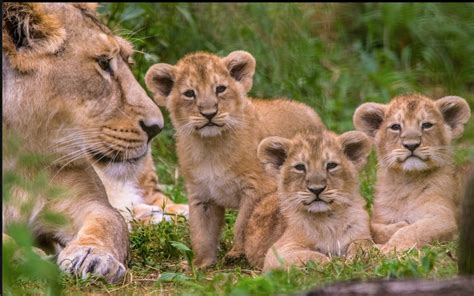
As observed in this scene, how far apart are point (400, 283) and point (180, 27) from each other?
6.61 m

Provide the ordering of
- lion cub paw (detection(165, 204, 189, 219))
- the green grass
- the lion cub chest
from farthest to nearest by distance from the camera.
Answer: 1. the green grass
2. lion cub paw (detection(165, 204, 189, 219))
3. the lion cub chest

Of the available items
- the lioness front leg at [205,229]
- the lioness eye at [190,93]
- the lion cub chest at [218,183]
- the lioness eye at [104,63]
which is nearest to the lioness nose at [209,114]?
the lioness eye at [190,93]

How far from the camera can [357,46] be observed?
11578 millimetres

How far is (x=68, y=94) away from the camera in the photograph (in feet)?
21.8

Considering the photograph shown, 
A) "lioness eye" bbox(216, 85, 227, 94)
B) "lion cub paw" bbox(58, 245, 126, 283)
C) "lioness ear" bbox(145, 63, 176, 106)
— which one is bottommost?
"lion cub paw" bbox(58, 245, 126, 283)

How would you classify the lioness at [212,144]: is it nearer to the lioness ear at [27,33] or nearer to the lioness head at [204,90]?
the lioness head at [204,90]

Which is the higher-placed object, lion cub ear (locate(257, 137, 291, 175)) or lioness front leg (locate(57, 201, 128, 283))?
lion cub ear (locate(257, 137, 291, 175))

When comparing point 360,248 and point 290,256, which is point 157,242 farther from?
point 360,248

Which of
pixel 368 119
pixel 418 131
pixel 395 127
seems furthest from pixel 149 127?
pixel 418 131

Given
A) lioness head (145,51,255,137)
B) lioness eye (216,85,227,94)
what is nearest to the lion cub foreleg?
lioness head (145,51,255,137)

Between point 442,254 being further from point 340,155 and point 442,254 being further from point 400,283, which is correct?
point 400,283

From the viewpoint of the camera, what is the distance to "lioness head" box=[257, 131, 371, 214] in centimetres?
610

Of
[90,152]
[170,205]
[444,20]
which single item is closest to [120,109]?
[90,152]

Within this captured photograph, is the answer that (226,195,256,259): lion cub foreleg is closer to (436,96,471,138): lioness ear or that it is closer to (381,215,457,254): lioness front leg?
(381,215,457,254): lioness front leg
